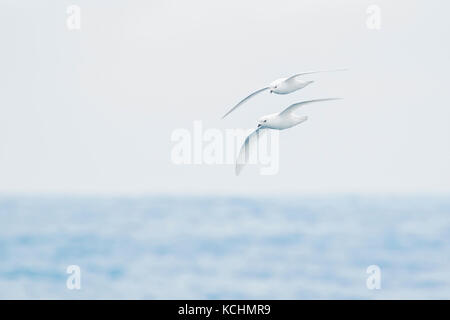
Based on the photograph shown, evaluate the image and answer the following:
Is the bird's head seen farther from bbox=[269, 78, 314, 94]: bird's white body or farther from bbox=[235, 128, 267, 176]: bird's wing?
bbox=[235, 128, 267, 176]: bird's wing

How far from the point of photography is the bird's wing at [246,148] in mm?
11703

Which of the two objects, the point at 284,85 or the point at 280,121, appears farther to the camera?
the point at 280,121

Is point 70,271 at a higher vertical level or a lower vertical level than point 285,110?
lower

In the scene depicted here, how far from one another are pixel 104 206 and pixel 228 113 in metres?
35.3

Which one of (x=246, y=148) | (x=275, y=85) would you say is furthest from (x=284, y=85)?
(x=246, y=148)

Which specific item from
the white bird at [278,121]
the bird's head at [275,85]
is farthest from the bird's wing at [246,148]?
the bird's head at [275,85]

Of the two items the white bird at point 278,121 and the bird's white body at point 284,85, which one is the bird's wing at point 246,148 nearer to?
the white bird at point 278,121

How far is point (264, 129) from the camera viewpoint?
1195 centimetres

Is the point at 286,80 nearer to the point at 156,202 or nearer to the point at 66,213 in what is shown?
the point at 66,213

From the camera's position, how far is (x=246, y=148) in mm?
11938

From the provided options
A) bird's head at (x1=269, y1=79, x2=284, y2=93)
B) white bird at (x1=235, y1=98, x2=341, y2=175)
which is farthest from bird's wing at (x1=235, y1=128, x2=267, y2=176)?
bird's head at (x1=269, y1=79, x2=284, y2=93)

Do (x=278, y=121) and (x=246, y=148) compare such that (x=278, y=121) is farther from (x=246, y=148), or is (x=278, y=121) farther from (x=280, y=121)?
(x=246, y=148)
